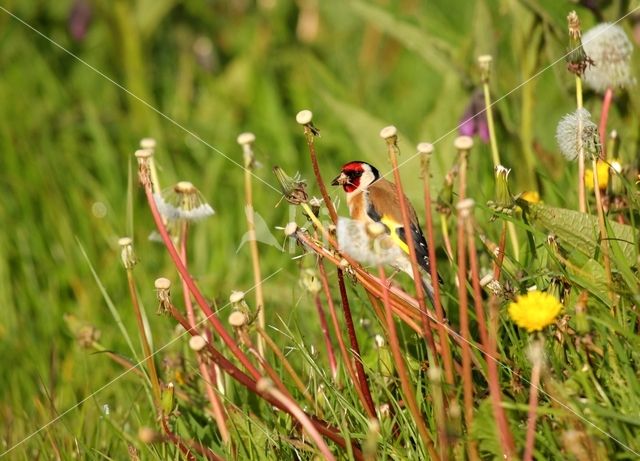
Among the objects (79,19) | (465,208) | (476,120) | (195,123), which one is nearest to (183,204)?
(465,208)

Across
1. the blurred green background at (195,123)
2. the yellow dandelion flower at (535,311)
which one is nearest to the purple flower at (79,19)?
the blurred green background at (195,123)

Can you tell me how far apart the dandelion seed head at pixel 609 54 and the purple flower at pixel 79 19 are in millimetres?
2391

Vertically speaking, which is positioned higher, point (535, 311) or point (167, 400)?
point (535, 311)

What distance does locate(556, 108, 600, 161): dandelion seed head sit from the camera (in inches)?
58.2

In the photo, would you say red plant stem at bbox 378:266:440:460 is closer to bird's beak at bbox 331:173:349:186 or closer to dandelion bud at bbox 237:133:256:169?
dandelion bud at bbox 237:133:256:169

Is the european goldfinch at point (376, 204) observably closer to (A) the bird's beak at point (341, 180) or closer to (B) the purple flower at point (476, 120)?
(A) the bird's beak at point (341, 180)

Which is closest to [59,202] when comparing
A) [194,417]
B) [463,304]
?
[194,417]

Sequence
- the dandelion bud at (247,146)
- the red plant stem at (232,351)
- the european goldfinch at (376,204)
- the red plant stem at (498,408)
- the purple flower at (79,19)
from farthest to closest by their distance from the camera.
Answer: the purple flower at (79,19) < the european goldfinch at (376,204) < the dandelion bud at (247,146) < the red plant stem at (232,351) < the red plant stem at (498,408)

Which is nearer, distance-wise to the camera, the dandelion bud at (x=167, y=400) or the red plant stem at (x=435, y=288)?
the red plant stem at (x=435, y=288)

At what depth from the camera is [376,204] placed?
1.78 metres

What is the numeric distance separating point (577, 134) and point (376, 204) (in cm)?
41

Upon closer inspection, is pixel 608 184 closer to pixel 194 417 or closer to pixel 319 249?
pixel 319 249

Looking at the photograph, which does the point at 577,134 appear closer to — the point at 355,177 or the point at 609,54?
the point at 609,54

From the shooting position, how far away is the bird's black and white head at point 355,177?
1.77 metres
